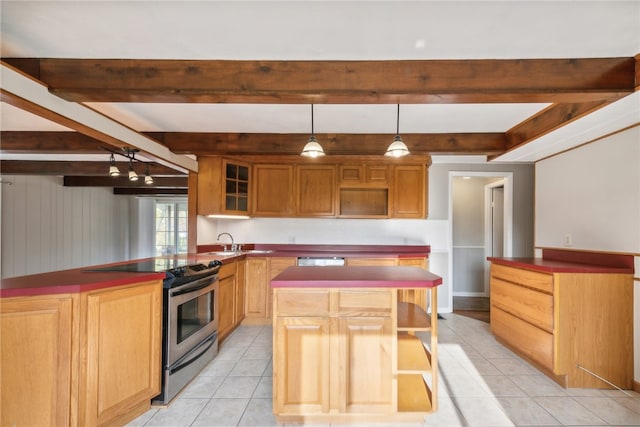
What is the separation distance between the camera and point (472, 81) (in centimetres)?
195

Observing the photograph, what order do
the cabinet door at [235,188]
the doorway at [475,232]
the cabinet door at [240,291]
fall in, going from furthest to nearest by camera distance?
the doorway at [475,232] < the cabinet door at [235,188] < the cabinet door at [240,291]

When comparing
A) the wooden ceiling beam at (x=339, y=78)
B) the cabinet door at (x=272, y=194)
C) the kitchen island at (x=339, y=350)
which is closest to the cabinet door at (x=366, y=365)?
the kitchen island at (x=339, y=350)

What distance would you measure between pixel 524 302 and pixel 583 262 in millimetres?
807

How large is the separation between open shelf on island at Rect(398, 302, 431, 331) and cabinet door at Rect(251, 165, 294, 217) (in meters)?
2.44

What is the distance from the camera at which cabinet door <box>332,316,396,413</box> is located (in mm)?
1852

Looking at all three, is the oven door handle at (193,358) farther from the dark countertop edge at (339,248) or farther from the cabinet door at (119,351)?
the dark countertop edge at (339,248)

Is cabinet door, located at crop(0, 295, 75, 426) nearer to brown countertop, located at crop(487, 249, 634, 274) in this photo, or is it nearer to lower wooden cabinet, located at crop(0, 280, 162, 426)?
lower wooden cabinet, located at crop(0, 280, 162, 426)

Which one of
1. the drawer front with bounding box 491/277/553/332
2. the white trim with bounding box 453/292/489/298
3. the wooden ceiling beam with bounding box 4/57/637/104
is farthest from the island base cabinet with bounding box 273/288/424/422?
the white trim with bounding box 453/292/489/298

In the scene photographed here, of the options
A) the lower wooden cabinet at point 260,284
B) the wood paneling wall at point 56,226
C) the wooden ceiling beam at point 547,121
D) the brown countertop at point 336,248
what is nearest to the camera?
the wooden ceiling beam at point 547,121

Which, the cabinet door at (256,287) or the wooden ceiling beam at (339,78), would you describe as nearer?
the wooden ceiling beam at (339,78)

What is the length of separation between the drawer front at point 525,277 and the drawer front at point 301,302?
6.60 feet

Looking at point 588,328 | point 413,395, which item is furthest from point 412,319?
point 588,328

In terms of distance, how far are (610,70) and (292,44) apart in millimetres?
2094

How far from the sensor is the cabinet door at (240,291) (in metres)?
3.66
